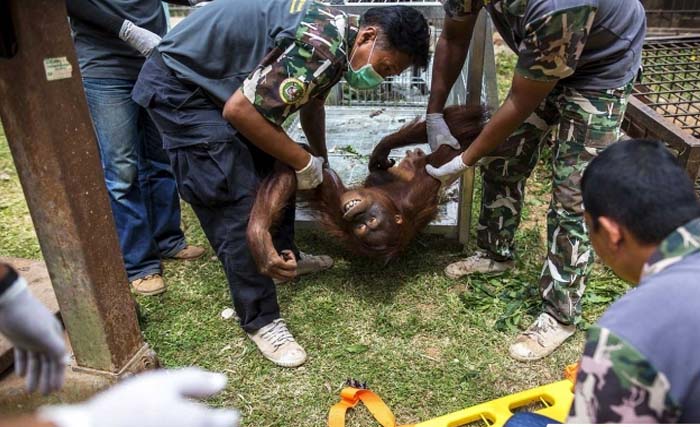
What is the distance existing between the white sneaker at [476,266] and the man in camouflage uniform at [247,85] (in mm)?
1082

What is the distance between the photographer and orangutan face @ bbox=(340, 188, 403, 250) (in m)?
3.14

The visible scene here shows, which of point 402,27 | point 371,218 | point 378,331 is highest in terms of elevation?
point 402,27

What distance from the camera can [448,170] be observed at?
309 cm

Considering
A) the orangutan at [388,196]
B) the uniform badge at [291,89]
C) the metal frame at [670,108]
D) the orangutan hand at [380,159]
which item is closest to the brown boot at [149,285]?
the orangutan at [388,196]

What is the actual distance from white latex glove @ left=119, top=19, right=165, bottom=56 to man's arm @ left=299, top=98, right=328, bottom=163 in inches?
31.6

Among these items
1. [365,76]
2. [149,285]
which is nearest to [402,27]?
[365,76]

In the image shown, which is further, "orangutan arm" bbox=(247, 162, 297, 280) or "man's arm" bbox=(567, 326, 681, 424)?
"orangutan arm" bbox=(247, 162, 297, 280)

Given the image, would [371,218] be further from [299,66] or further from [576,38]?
[576,38]

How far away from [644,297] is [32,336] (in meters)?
A: 1.46

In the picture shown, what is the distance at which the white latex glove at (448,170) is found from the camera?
3.03 meters

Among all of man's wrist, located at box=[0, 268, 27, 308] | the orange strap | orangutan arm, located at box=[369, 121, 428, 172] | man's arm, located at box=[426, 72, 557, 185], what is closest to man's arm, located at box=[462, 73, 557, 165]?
man's arm, located at box=[426, 72, 557, 185]

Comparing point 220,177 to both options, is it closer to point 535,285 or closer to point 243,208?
point 243,208

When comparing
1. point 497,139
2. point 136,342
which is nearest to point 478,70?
point 497,139

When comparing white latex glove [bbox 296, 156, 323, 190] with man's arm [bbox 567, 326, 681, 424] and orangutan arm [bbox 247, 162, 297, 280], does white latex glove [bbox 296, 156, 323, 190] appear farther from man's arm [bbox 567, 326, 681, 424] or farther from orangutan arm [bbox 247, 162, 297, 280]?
man's arm [bbox 567, 326, 681, 424]
